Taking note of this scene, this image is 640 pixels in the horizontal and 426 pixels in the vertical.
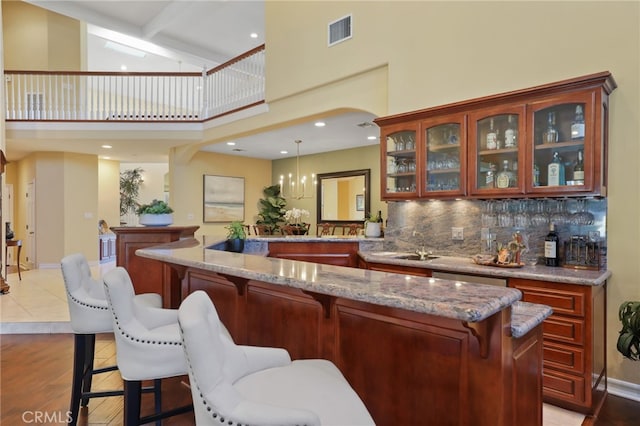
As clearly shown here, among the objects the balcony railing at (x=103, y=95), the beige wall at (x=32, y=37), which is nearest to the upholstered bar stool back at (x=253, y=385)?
the balcony railing at (x=103, y=95)

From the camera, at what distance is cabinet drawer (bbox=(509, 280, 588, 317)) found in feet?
8.21

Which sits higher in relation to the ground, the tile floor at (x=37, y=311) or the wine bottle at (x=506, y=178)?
the wine bottle at (x=506, y=178)

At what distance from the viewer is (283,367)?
4.42ft

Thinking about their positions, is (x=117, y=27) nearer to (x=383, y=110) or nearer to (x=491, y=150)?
(x=383, y=110)

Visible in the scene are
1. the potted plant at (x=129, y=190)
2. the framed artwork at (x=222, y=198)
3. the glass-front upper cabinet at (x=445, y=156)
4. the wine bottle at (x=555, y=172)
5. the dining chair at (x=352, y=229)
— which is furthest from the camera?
the potted plant at (x=129, y=190)

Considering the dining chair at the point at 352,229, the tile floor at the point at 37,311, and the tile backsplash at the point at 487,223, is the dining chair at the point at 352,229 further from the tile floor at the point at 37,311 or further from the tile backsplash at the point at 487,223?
the tile floor at the point at 37,311

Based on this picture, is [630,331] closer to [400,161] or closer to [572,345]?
[572,345]

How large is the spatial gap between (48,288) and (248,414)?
6770 millimetres

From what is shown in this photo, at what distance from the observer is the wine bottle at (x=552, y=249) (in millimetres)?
3059

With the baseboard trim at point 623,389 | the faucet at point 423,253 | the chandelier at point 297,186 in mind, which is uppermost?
the chandelier at point 297,186

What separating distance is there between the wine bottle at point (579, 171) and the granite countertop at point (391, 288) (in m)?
2.00

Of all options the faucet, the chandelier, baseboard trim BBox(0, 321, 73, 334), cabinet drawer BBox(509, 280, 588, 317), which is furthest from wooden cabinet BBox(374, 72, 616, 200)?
the chandelier


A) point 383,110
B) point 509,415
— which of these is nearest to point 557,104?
point 383,110

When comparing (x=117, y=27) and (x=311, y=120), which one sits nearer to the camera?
(x=311, y=120)
